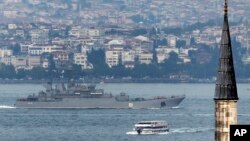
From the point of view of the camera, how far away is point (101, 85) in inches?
6708

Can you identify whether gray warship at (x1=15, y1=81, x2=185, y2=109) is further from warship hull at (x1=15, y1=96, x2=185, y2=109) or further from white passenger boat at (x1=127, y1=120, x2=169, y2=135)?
white passenger boat at (x1=127, y1=120, x2=169, y2=135)

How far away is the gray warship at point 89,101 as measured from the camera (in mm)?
109000

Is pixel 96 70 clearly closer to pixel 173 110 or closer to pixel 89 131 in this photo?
pixel 173 110

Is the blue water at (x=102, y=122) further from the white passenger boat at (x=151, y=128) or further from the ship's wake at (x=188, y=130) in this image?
the white passenger boat at (x=151, y=128)

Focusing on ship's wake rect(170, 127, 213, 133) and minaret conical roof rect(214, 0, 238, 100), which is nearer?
minaret conical roof rect(214, 0, 238, 100)

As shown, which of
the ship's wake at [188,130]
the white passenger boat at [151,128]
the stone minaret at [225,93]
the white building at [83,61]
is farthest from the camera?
the white building at [83,61]

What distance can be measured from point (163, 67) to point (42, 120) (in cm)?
10787

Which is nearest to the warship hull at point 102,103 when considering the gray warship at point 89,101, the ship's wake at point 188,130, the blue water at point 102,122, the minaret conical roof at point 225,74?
the gray warship at point 89,101

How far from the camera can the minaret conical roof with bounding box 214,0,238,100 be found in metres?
17.3

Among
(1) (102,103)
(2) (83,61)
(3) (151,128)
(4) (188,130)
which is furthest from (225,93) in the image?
(2) (83,61)

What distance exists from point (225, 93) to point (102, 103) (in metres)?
93.1

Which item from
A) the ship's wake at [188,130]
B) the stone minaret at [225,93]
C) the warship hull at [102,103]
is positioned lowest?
the warship hull at [102,103]

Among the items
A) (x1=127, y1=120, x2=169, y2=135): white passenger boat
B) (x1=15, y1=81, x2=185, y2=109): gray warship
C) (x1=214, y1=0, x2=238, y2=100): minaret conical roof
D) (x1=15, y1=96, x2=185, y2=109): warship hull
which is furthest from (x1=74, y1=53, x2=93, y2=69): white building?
(x1=214, y1=0, x2=238, y2=100): minaret conical roof

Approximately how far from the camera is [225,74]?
17406 millimetres
